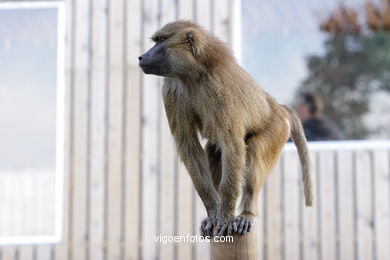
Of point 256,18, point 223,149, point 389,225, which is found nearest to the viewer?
point 223,149

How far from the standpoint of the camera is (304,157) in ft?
13.7

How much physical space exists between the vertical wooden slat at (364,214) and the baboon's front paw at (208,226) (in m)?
3.57

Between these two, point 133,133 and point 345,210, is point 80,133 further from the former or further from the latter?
point 345,210

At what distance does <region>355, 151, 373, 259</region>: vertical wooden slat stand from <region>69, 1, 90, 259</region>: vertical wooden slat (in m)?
3.08

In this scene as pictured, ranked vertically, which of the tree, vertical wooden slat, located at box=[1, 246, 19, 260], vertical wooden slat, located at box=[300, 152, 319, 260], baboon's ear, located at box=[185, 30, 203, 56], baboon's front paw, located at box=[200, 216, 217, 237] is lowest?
vertical wooden slat, located at box=[1, 246, 19, 260]

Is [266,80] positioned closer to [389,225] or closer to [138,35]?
[138,35]

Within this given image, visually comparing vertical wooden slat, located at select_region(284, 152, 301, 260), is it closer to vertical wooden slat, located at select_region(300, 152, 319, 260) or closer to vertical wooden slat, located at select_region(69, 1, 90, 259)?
vertical wooden slat, located at select_region(300, 152, 319, 260)

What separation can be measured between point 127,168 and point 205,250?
1276 millimetres

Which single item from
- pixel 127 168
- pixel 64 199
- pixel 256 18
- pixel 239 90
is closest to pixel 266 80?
pixel 256 18

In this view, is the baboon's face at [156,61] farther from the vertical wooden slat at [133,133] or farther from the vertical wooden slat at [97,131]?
the vertical wooden slat at [97,131]

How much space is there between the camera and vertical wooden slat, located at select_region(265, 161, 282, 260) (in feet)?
22.5

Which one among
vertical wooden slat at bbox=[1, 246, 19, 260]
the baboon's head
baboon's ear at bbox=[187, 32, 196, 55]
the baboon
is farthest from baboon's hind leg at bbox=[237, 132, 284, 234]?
vertical wooden slat at bbox=[1, 246, 19, 260]

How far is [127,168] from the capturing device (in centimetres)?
696

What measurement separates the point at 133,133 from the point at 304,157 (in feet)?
10.4
